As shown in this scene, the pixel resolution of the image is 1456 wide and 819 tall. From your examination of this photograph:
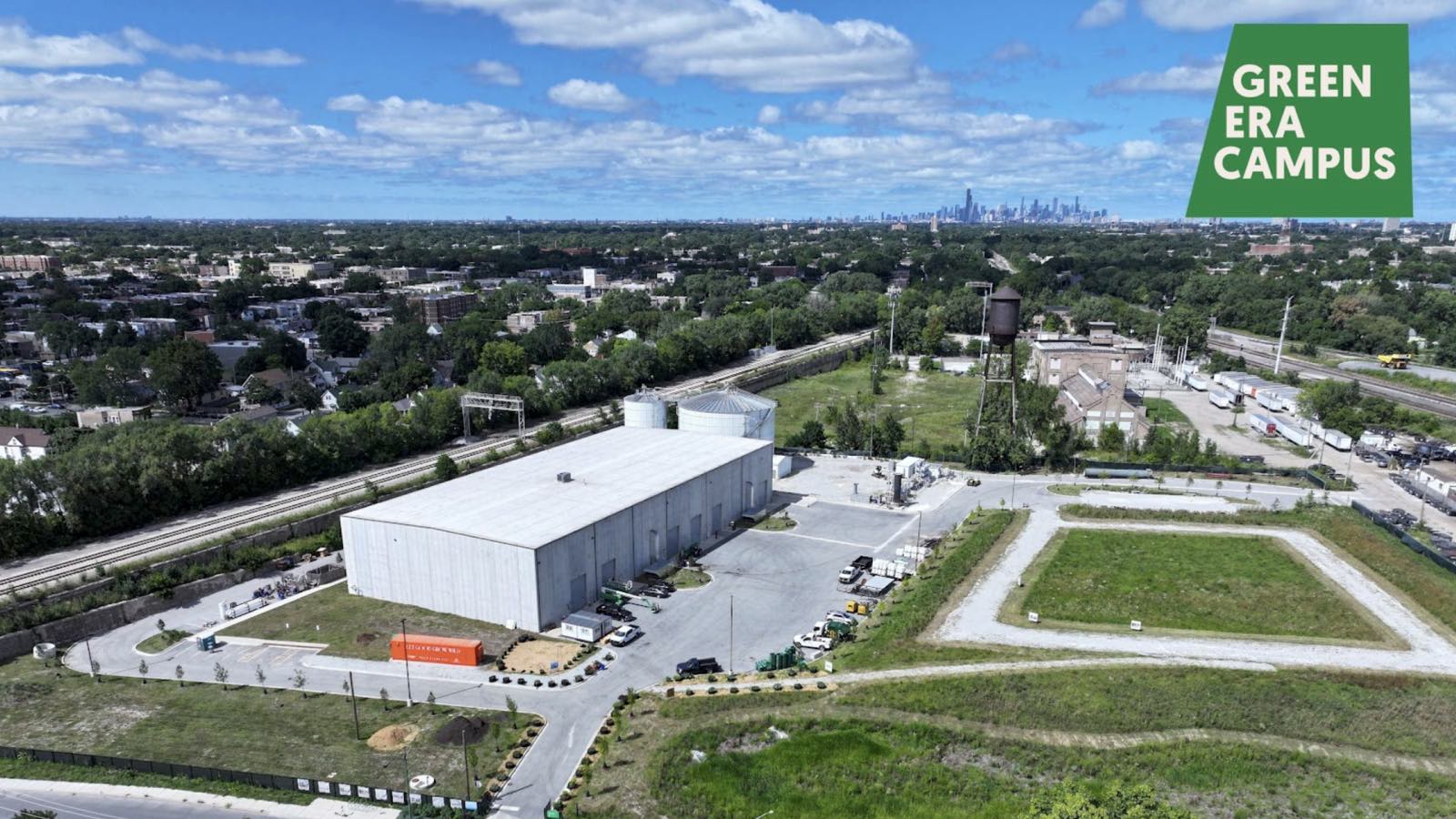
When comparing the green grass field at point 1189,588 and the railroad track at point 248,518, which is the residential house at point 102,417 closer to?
the railroad track at point 248,518

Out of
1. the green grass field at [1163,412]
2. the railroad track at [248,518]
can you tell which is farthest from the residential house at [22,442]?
the green grass field at [1163,412]

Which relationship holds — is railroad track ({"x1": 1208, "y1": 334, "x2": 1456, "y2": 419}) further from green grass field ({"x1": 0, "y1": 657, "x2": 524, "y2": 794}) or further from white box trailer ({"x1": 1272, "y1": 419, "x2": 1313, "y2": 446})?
green grass field ({"x1": 0, "y1": 657, "x2": 524, "y2": 794})

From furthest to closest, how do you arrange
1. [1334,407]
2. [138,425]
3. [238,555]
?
1. [1334,407]
2. [138,425]
3. [238,555]

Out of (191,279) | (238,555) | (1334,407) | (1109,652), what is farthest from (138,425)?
(191,279)

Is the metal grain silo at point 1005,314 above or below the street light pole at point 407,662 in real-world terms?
above

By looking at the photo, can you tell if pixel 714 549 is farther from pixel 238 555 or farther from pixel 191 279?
pixel 191 279

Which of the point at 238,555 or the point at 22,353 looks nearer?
the point at 238,555
